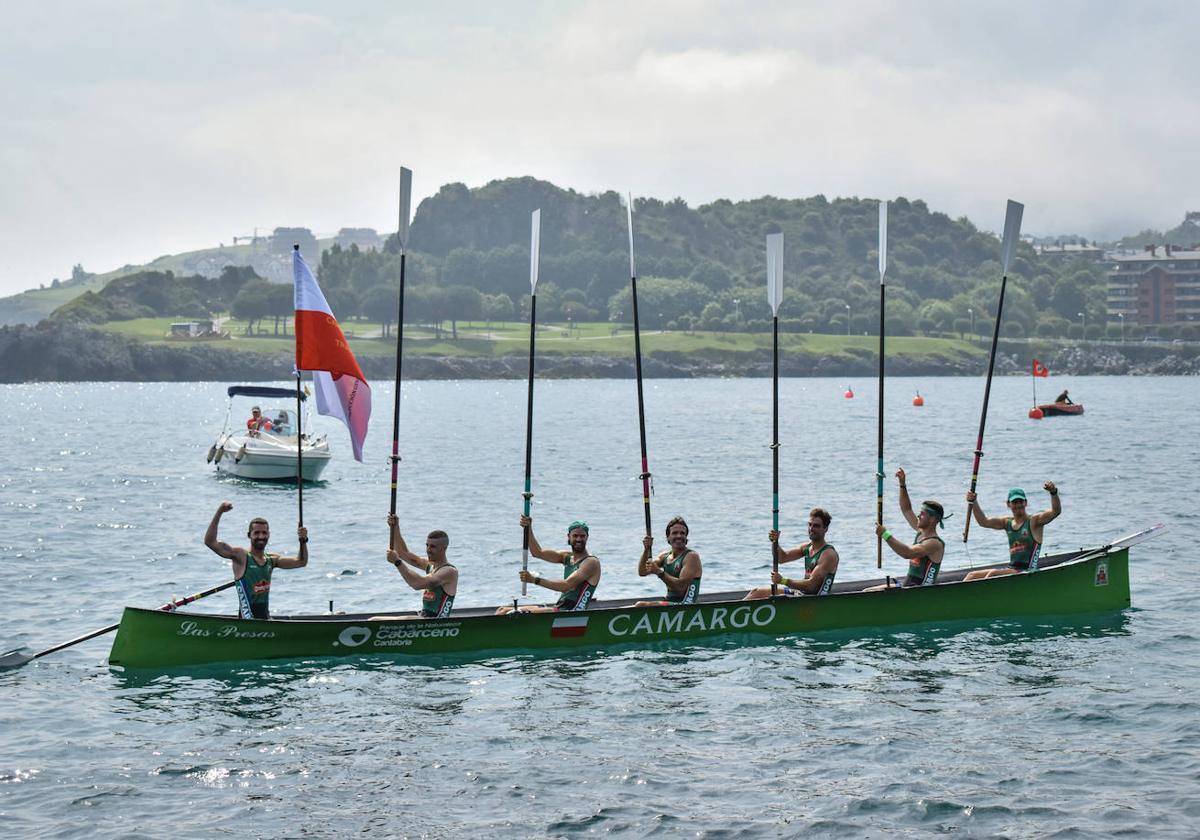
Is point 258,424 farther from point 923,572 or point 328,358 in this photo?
point 923,572

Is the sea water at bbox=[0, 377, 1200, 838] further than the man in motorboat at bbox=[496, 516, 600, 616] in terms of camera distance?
No

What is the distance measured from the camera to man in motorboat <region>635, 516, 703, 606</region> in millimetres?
22391

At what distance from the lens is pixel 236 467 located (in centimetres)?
5334

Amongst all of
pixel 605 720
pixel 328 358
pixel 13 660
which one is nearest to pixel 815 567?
pixel 605 720

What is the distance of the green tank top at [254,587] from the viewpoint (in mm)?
20875

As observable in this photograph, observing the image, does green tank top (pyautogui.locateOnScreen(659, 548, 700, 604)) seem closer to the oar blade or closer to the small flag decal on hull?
the small flag decal on hull

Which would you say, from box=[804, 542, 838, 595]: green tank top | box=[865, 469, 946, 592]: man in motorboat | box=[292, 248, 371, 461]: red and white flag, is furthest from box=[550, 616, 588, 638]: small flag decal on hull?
box=[865, 469, 946, 592]: man in motorboat

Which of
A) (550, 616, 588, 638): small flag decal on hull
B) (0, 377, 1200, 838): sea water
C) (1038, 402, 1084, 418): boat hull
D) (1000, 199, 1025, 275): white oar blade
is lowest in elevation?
(0, 377, 1200, 838): sea water

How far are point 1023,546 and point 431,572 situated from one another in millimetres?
11015

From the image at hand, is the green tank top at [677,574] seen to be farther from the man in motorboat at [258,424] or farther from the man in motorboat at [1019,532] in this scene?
the man in motorboat at [258,424]

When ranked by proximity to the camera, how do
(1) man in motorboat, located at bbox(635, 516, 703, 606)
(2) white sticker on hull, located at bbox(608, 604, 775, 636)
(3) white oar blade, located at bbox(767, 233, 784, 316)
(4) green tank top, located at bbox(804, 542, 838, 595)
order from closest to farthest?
(2) white sticker on hull, located at bbox(608, 604, 775, 636)
(1) man in motorboat, located at bbox(635, 516, 703, 606)
(4) green tank top, located at bbox(804, 542, 838, 595)
(3) white oar blade, located at bbox(767, 233, 784, 316)

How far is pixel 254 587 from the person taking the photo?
2103 centimetres

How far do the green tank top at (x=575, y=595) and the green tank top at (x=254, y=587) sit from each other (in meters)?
4.65

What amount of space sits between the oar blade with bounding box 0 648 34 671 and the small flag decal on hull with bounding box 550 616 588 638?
27.4 feet
